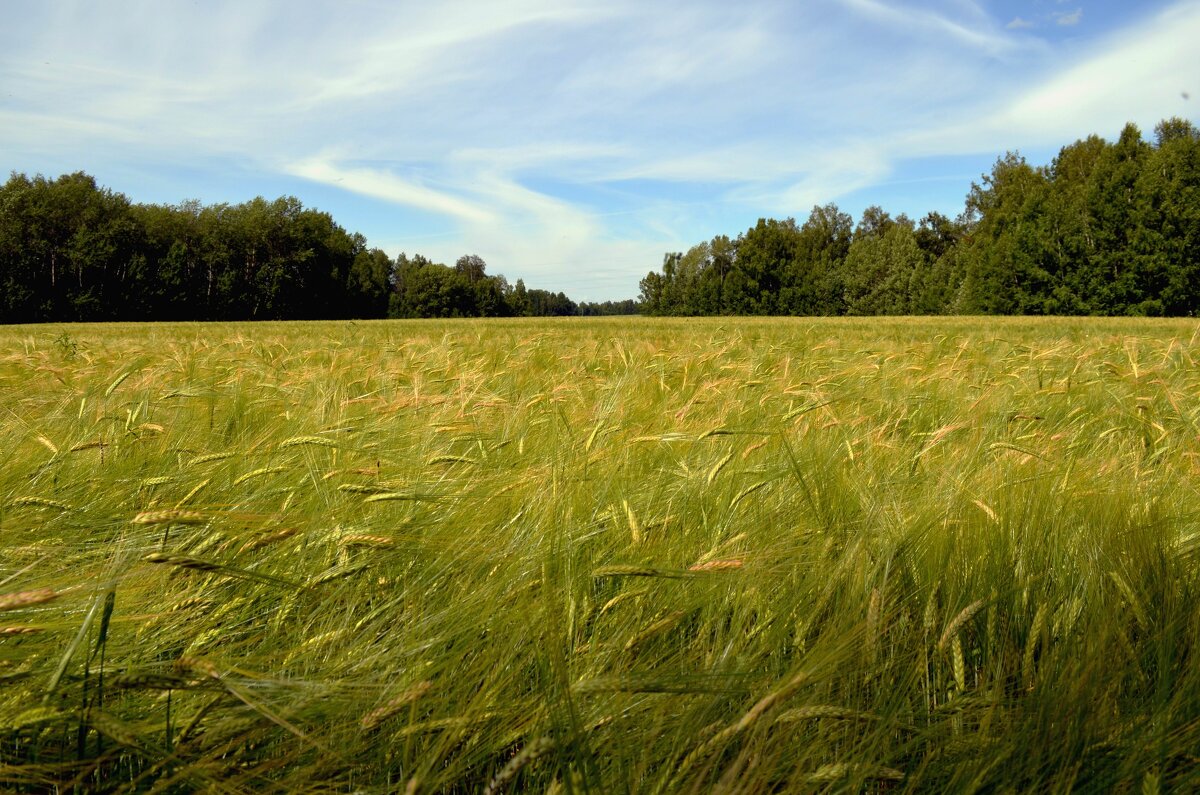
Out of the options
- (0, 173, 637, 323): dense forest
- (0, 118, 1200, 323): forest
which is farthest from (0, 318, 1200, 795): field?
(0, 173, 637, 323): dense forest

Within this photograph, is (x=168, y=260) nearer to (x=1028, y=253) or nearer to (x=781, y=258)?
(x=781, y=258)

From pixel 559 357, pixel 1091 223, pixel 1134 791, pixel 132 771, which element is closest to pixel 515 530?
pixel 132 771

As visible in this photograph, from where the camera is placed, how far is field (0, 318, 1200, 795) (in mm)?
782

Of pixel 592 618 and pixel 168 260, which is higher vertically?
pixel 168 260

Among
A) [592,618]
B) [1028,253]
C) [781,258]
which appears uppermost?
[781,258]

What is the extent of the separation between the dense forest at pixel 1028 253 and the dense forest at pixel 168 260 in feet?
110

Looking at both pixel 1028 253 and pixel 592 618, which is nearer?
A: pixel 592 618

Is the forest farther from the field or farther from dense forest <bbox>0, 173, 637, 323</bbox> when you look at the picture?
the field

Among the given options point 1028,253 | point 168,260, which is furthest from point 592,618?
point 168,260

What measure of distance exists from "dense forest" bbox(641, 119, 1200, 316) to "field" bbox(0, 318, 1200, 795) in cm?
3859

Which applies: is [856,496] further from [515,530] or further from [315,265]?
[315,265]

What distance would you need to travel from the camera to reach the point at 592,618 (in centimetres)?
115

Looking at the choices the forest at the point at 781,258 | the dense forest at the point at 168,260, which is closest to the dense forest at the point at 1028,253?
the forest at the point at 781,258

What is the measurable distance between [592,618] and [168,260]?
55763 millimetres
